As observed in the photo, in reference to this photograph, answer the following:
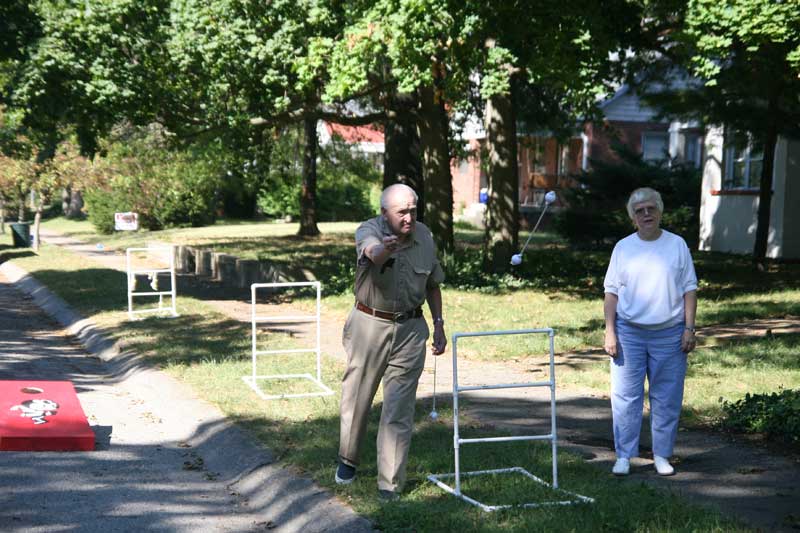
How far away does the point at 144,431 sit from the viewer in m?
8.77

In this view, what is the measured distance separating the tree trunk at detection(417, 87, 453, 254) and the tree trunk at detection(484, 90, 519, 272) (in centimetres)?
106

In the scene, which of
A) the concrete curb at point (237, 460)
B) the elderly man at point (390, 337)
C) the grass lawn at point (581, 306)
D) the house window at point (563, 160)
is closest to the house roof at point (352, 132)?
the grass lawn at point (581, 306)

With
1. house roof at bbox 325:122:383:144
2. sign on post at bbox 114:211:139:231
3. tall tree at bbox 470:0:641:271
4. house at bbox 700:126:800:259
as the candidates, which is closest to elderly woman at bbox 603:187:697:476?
tall tree at bbox 470:0:641:271

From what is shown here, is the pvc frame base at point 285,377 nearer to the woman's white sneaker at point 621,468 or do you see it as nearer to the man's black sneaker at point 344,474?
the man's black sneaker at point 344,474

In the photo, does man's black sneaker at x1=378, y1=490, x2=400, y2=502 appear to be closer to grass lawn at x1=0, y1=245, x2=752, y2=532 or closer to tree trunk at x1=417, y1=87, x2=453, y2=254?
grass lawn at x1=0, y1=245, x2=752, y2=532

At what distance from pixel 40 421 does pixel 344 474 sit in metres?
2.88

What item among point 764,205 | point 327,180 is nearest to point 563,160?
point 327,180

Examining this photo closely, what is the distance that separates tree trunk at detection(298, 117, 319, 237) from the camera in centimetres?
3338

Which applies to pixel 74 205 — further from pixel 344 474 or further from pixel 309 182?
pixel 344 474

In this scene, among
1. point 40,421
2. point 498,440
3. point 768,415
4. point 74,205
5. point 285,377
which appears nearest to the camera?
point 498,440

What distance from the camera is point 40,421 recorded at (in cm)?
788

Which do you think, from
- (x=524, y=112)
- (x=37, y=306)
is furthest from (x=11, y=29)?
(x=524, y=112)

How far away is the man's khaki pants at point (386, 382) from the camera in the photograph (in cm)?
609

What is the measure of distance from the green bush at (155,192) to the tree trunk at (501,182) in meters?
17.6
